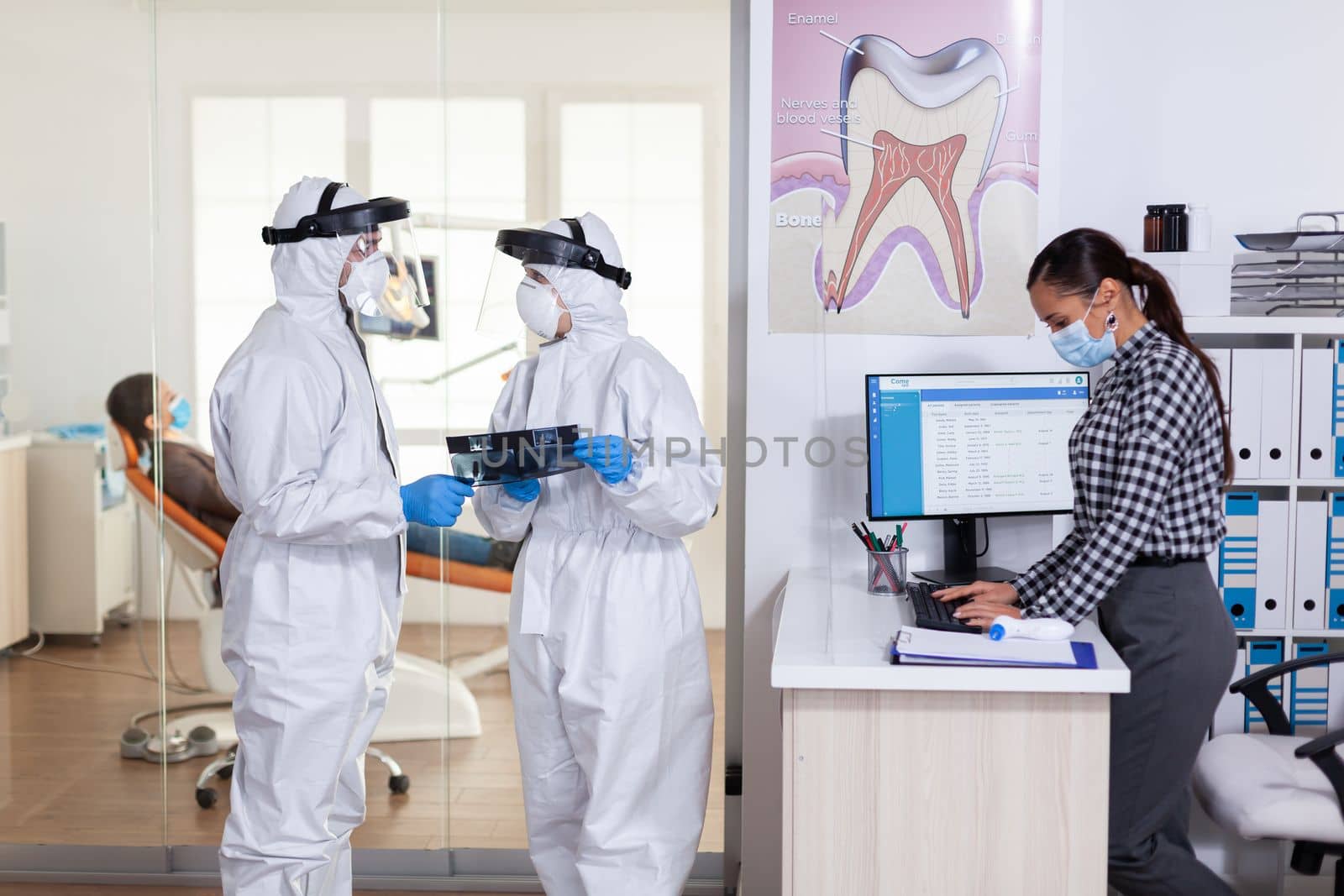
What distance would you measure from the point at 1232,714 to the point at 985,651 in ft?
3.67

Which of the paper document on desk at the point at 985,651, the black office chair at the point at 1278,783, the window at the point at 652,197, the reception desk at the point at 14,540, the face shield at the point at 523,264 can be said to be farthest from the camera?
the reception desk at the point at 14,540

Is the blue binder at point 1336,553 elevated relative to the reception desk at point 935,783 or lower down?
elevated

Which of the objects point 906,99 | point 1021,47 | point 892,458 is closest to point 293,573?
point 892,458

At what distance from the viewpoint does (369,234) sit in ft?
6.78

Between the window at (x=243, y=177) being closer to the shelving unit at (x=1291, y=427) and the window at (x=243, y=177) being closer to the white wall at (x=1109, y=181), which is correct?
the white wall at (x=1109, y=181)

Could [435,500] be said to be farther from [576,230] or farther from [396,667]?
[396,667]

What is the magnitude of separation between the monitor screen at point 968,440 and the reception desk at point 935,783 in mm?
626

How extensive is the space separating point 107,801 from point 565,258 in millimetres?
1942

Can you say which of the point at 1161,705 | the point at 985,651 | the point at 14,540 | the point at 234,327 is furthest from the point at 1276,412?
the point at 14,540

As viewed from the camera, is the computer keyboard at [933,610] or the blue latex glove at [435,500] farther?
the blue latex glove at [435,500]

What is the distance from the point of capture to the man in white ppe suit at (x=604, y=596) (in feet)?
6.53

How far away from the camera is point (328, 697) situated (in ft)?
6.40

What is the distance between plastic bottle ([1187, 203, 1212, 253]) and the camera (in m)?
2.43

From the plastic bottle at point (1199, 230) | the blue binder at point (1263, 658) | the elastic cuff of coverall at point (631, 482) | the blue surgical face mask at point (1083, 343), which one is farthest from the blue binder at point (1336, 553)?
the elastic cuff of coverall at point (631, 482)
